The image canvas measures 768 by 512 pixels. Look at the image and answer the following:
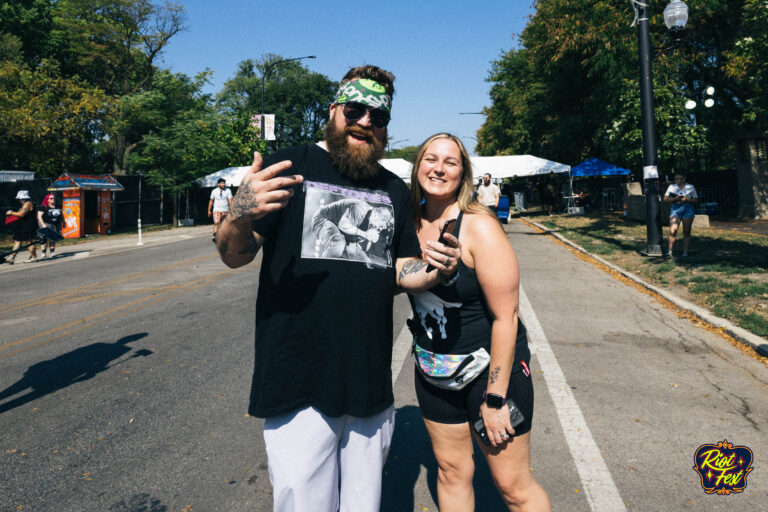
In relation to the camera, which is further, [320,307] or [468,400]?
[468,400]

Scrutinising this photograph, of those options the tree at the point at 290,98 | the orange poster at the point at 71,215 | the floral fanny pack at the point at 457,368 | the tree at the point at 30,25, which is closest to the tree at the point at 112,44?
the tree at the point at 30,25

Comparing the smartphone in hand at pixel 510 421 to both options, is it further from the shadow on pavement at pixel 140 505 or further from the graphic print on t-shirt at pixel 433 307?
the shadow on pavement at pixel 140 505

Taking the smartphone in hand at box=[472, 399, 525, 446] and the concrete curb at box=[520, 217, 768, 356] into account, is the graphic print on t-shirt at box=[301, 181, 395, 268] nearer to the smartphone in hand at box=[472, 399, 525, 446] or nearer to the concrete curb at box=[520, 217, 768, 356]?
the smartphone in hand at box=[472, 399, 525, 446]

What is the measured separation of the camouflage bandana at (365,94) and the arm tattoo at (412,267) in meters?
0.66

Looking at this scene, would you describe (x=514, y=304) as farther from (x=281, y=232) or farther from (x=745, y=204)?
(x=745, y=204)

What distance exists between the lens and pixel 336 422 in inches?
76.4

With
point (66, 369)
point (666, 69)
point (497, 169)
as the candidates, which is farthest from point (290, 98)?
point (66, 369)

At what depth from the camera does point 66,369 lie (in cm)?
540

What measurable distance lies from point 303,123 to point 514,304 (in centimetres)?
6860

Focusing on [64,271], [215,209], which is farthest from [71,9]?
[64,271]

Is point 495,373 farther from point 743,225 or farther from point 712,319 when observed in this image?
point 743,225

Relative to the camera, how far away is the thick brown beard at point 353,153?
2.07 meters

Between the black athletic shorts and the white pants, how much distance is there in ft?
1.05

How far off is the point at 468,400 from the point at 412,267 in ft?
2.09
